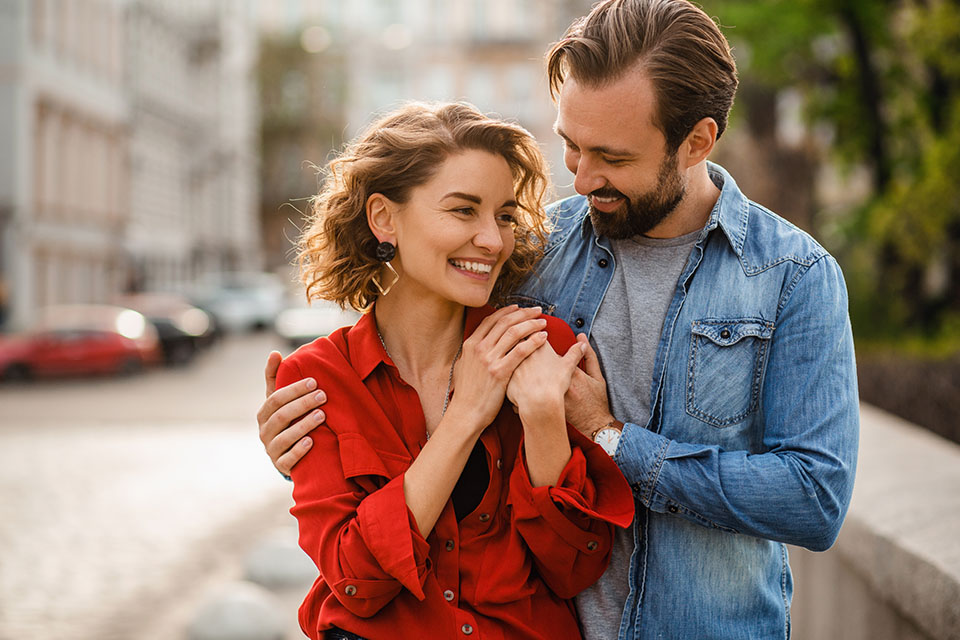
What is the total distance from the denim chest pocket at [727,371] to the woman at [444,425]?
0.27 m

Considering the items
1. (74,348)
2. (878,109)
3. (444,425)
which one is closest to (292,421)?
(444,425)

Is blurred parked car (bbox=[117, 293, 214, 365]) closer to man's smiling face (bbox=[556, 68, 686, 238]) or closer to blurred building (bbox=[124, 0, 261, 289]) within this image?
blurred building (bbox=[124, 0, 261, 289])

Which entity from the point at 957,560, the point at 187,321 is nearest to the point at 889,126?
the point at 957,560

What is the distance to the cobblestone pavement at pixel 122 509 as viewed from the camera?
22.3ft

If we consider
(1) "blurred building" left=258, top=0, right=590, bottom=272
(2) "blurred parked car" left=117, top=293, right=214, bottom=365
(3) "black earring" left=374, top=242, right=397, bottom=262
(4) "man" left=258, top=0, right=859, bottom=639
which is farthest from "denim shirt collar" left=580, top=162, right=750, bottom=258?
(1) "blurred building" left=258, top=0, right=590, bottom=272

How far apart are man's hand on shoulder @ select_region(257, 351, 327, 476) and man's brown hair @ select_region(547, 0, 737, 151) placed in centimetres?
100

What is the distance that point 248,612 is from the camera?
5723 mm

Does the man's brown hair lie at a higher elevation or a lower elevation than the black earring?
higher

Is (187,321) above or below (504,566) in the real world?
below

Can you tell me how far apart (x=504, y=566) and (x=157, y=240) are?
42.0 metres

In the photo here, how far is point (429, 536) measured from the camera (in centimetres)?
256

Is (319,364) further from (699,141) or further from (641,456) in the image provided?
(699,141)

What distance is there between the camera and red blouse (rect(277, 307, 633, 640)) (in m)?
2.43

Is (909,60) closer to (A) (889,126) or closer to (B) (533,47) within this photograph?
(A) (889,126)
